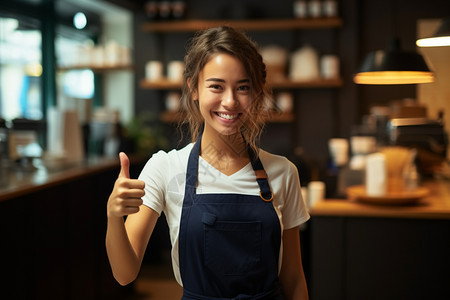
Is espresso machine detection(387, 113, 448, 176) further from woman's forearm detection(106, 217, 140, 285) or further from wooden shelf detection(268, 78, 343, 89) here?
woman's forearm detection(106, 217, 140, 285)

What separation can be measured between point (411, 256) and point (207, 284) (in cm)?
140

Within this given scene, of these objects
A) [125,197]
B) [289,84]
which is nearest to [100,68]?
[289,84]

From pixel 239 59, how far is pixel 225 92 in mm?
80

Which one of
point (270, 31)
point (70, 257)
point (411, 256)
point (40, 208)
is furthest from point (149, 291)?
point (270, 31)

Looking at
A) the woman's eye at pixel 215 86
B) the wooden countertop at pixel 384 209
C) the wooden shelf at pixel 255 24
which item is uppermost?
the wooden shelf at pixel 255 24

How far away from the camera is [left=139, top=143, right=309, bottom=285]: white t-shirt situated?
1221 mm

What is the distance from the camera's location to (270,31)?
17.2 feet

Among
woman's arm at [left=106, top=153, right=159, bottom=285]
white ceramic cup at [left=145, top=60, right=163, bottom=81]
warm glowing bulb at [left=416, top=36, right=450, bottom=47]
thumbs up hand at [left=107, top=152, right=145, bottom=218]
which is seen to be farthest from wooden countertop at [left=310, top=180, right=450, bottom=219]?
white ceramic cup at [left=145, top=60, right=163, bottom=81]

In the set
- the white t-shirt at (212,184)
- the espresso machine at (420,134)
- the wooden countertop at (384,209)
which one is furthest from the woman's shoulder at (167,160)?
the espresso machine at (420,134)

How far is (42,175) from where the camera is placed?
119 inches

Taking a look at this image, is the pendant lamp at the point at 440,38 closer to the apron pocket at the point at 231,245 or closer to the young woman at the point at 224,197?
the young woman at the point at 224,197

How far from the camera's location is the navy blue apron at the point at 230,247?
1185 millimetres

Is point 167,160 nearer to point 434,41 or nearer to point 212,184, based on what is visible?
point 212,184

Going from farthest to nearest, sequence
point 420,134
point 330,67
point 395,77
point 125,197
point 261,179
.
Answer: point 330,67 < point 420,134 < point 395,77 < point 261,179 < point 125,197
